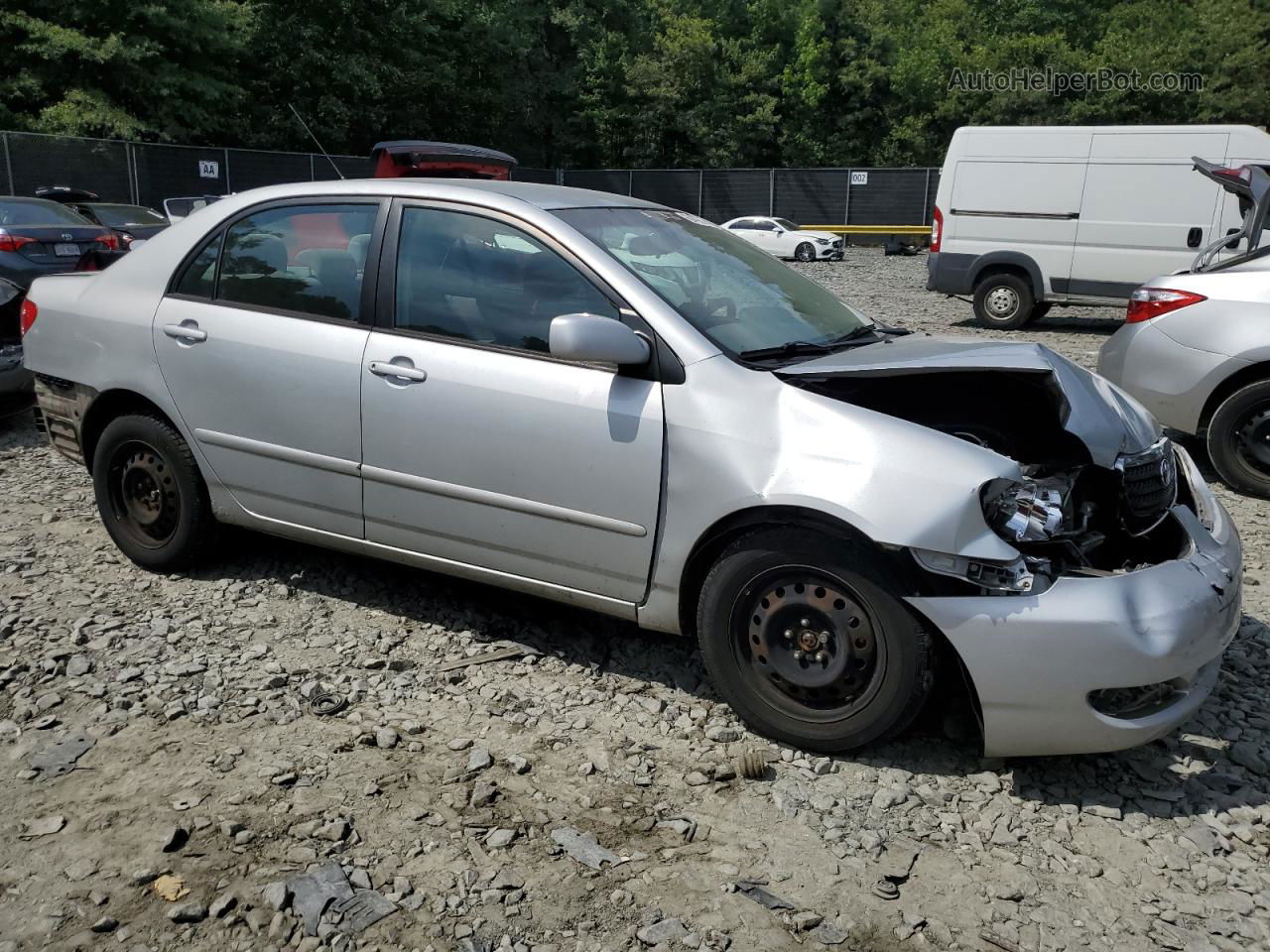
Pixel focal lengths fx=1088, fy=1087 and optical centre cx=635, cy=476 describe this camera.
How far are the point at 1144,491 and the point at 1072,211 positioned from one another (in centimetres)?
1029

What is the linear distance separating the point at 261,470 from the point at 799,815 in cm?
244

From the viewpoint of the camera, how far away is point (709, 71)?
4347 cm

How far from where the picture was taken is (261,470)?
4230 millimetres

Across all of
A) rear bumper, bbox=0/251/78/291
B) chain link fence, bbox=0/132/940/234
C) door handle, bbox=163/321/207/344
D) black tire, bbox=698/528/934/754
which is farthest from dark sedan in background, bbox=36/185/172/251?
black tire, bbox=698/528/934/754

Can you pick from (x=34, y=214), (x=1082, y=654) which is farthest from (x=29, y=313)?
(x=34, y=214)

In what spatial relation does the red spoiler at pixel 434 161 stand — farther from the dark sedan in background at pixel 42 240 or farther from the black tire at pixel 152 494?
the black tire at pixel 152 494

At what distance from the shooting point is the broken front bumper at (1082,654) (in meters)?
2.95

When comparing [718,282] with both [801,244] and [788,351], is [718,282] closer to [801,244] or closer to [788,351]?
[788,351]

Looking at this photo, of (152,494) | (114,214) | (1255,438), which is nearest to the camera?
(152,494)

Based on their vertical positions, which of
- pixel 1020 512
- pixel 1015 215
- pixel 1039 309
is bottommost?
pixel 1039 309

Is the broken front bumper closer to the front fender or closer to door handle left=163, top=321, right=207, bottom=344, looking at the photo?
the front fender

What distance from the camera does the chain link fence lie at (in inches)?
832

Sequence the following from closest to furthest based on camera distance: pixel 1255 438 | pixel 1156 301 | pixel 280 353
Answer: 1. pixel 280 353
2. pixel 1255 438
3. pixel 1156 301

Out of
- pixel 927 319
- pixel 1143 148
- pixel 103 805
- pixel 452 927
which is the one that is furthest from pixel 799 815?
pixel 927 319
